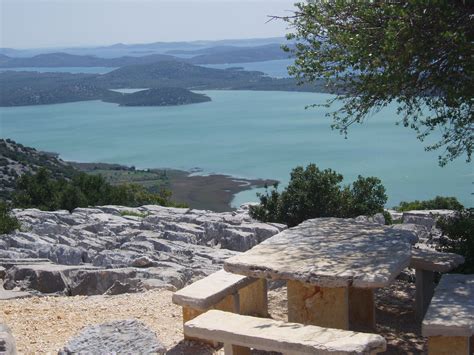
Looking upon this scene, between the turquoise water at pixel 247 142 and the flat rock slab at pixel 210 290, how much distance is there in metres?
50.5

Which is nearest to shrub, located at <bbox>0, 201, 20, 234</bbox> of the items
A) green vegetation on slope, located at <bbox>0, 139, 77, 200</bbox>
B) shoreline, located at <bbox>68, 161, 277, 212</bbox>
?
green vegetation on slope, located at <bbox>0, 139, 77, 200</bbox>

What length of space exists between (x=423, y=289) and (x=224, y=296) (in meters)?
2.97

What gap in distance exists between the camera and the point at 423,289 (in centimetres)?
948

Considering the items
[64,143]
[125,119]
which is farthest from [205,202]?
[125,119]

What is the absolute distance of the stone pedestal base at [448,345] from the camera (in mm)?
6836

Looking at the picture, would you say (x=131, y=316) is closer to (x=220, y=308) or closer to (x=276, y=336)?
(x=220, y=308)

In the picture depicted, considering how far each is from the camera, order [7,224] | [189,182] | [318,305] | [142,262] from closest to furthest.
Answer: [318,305], [142,262], [7,224], [189,182]

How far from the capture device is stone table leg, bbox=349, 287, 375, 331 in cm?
900

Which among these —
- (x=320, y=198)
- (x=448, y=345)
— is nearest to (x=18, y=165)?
(x=320, y=198)

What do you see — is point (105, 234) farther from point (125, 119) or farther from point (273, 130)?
point (125, 119)

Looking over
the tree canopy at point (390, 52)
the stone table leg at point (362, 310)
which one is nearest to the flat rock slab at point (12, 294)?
the stone table leg at point (362, 310)

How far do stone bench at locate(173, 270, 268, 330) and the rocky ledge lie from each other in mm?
1911

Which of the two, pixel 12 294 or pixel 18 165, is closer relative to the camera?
pixel 12 294

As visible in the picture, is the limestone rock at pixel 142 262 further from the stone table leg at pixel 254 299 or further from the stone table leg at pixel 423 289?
the stone table leg at pixel 423 289
